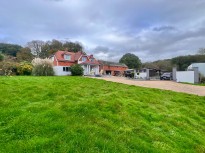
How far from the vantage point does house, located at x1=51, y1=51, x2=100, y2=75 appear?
1642 inches

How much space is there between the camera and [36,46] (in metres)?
58.1

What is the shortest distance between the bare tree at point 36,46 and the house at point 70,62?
15.6 meters

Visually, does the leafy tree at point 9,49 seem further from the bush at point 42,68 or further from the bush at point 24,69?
the bush at point 42,68

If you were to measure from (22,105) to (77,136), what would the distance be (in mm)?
2992

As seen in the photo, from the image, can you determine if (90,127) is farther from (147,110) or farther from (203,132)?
(203,132)

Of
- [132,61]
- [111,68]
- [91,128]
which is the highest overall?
[132,61]

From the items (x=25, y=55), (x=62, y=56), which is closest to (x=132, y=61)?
(x=62, y=56)

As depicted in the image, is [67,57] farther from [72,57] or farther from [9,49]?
[9,49]

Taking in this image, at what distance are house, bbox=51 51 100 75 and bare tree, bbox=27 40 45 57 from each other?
51.2ft

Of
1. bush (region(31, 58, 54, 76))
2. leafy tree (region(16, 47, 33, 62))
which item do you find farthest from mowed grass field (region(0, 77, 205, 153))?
leafy tree (region(16, 47, 33, 62))

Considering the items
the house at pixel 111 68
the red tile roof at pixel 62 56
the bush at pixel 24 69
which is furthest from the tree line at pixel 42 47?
the bush at pixel 24 69

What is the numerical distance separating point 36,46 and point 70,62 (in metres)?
18.8

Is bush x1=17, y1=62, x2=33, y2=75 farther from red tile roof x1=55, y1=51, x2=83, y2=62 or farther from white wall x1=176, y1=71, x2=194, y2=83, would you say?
white wall x1=176, y1=71, x2=194, y2=83

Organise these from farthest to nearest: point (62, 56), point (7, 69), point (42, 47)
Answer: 1. point (42, 47)
2. point (62, 56)
3. point (7, 69)
